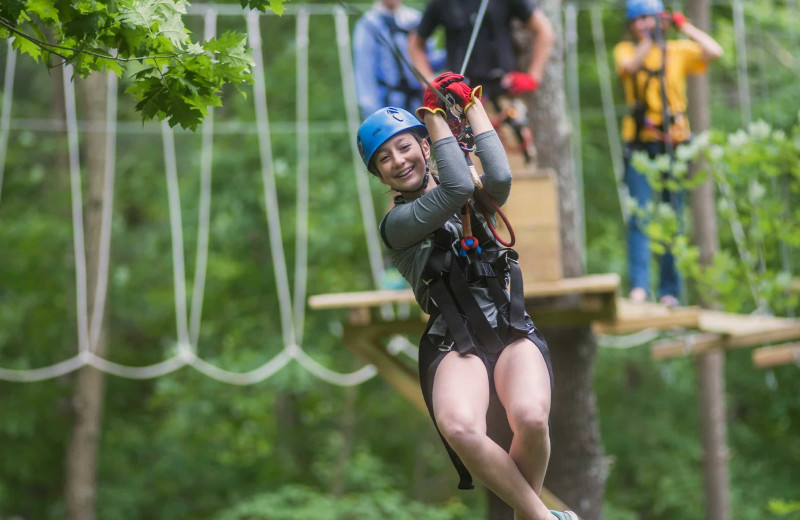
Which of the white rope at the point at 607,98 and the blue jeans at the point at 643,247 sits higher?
the white rope at the point at 607,98

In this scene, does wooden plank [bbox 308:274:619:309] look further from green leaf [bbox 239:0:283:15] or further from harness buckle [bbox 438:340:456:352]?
green leaf [bbox 239:0:283:15]

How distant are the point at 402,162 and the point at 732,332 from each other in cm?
366

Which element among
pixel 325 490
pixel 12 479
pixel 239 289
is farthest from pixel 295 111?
pixel 12 479

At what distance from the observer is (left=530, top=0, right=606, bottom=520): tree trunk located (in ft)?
18.7

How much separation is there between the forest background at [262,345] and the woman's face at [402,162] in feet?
21.6

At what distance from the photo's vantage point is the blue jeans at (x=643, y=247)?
561 centimetres

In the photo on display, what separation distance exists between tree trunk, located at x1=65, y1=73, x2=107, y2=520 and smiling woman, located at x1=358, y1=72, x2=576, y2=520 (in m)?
5.72

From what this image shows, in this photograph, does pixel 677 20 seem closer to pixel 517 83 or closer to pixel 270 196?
pixel 517 83

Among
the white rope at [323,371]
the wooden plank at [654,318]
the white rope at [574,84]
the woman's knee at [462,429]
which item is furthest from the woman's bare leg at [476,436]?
the white rope at [574,84]

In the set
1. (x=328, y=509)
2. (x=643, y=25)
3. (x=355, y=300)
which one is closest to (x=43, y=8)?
(x=355, y=300)

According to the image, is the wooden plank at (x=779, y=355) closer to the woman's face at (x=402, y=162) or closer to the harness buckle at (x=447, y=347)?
the harness buckle at (x=447, y=347)

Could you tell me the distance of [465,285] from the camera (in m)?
2.82

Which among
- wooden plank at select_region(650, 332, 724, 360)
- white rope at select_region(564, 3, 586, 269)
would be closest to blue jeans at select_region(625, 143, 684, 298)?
wooden plank at select_region(650, 332, 724, 360)

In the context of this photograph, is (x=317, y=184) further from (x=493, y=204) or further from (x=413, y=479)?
(x=493, y=204)
